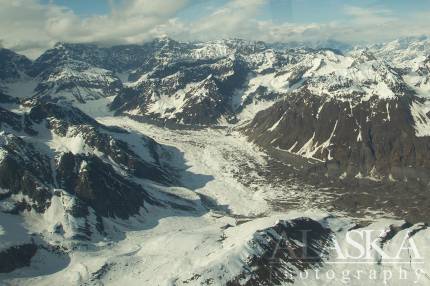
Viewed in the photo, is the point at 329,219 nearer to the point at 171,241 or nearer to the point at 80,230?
the point at 171,241

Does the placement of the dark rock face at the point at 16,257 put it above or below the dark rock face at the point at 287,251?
above

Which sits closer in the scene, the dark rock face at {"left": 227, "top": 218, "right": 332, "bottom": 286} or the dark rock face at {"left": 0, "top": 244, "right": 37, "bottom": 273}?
the dark rock face at {"left": 227, "top": 218, "right": 332, "bottom": 286}

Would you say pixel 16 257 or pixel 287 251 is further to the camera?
pixel 16 257

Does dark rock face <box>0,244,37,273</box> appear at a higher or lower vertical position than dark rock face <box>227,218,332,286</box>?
higher

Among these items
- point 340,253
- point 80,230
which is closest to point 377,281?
point 340,253
